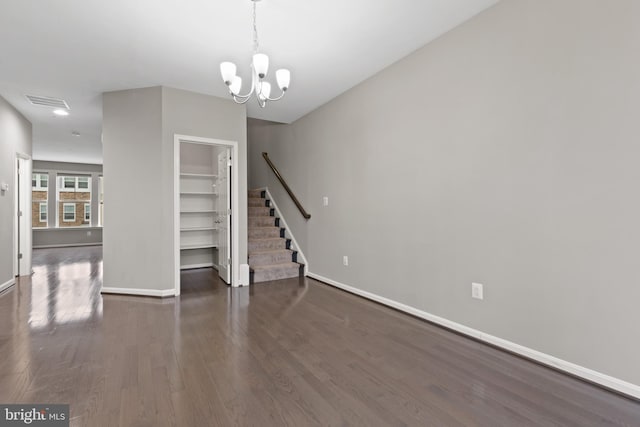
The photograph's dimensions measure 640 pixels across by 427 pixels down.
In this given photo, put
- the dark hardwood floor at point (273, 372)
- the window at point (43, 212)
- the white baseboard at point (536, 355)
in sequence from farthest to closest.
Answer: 1. the window at point (43, 212)
2. the white baseboard at point (536, 355)
3. the dark hardwood floor at point (273, 372)

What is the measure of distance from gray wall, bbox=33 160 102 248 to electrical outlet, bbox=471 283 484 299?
10960 millimetres

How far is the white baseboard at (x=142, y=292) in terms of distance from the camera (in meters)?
3.93

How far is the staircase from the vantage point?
15.6ft

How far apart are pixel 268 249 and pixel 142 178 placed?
7.25 ft

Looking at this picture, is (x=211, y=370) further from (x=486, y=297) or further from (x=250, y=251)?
(x=250, y=251)

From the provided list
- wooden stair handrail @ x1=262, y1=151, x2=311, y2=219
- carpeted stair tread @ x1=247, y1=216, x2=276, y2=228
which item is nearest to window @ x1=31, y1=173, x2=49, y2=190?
wooden stair handrail @ x1=262, y1=151, x2=311, y2=219

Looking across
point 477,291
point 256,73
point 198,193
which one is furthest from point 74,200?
point 477,291

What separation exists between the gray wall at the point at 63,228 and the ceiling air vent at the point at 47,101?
596 centimetres

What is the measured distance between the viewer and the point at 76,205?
9.57 m

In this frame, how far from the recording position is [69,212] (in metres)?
9.46

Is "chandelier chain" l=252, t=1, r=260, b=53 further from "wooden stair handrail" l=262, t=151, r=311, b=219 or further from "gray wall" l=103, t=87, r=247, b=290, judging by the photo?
"wooden stair handrail" l=262, t=151, r=311, b=219

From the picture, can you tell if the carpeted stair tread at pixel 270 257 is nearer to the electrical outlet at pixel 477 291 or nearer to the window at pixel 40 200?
the electrical outlet at pixel 477 291

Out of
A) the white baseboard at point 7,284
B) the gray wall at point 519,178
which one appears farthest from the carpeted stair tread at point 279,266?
the white baseboard at point 7,284

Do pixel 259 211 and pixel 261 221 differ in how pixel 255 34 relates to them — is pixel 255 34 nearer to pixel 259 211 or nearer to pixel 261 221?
pixel 261 221
